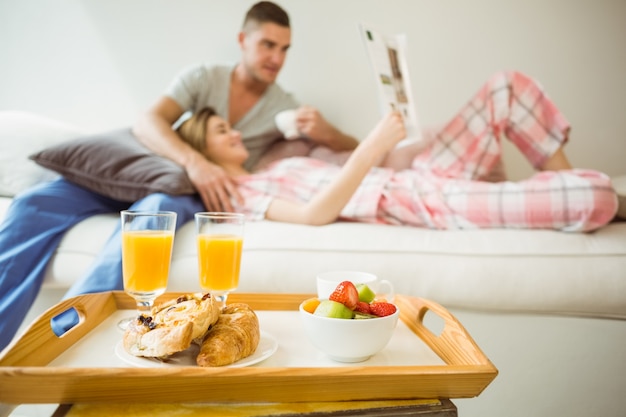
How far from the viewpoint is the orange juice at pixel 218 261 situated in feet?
2.89

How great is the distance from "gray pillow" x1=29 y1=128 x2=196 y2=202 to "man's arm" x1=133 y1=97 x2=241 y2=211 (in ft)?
0.17

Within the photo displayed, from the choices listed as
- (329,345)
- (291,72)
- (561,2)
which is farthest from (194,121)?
(561,2)

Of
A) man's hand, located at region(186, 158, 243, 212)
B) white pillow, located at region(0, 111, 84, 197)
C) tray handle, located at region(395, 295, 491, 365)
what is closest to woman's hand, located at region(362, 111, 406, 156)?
man's hand, located at region(186, 158, 243, 212)

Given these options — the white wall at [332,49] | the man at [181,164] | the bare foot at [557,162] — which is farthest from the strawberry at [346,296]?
the white wall at [332,49]

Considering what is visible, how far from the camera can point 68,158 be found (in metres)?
1.55

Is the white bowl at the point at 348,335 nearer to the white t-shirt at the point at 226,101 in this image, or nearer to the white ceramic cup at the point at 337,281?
the white ceramic cup at the point at 337,281

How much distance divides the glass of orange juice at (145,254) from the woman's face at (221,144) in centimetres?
101

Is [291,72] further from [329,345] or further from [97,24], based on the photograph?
[329,345]

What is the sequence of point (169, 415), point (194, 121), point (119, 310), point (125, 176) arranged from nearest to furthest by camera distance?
1. point (169, 415)
2. point (119, 310)
3. point (125, 176)
4. point (194, 121)

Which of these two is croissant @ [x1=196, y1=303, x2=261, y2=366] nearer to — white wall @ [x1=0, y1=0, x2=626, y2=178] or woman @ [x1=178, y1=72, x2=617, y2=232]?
woman @ [x1=178, y1=72, x2=617, y2=232]

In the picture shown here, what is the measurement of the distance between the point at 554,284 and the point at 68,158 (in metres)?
1.46

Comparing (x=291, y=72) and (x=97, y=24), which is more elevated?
(x=97, y=24)

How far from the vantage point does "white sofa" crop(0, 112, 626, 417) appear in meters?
1.18

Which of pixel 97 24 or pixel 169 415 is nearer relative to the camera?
pixel 169 415
